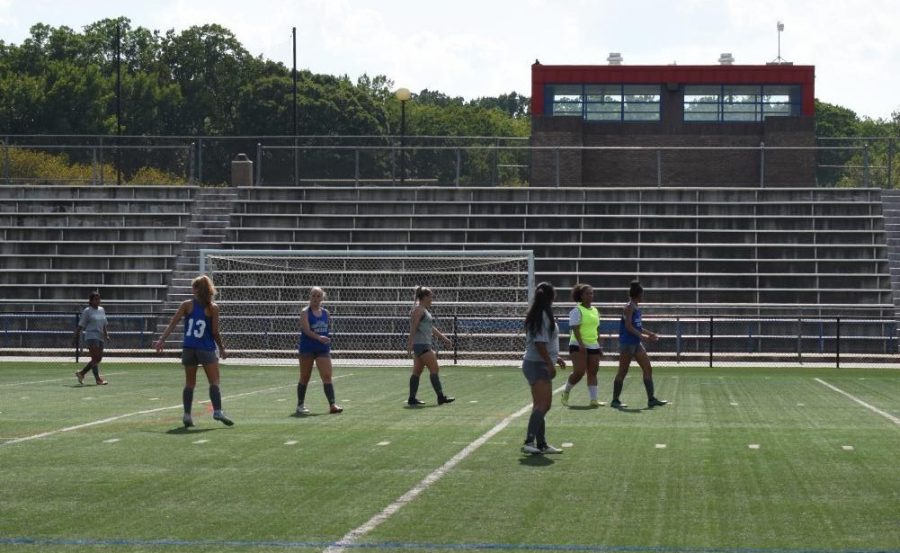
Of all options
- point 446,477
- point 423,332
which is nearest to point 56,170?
point 423,332

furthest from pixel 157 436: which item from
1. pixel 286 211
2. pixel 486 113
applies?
pixel 486 113

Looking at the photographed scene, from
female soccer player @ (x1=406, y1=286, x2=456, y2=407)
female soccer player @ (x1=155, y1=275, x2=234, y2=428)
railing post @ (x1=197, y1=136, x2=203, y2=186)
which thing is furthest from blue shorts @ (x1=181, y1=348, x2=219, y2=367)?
railing post @ (x1=197, y1=136, x2=203, y2=186)

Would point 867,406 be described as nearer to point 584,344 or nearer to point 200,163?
point 584,344

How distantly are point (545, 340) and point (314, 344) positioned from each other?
559 cm

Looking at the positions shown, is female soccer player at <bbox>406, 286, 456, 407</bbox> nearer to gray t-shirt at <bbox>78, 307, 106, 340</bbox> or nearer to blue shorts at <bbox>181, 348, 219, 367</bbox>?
blue shorts at <bbox>181, 348, 219, 367</bbox>

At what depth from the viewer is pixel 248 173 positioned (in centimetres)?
4662

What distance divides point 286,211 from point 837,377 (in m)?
20.2

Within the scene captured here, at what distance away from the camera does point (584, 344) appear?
21.4m

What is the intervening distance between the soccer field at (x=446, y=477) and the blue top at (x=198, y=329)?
1027 mm

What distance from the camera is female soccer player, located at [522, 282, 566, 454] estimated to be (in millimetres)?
14594

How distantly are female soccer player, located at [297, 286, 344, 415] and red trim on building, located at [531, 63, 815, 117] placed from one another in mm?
36186

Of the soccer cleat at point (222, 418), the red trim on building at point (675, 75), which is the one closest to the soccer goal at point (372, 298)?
the red trim on building at point (675, 75)

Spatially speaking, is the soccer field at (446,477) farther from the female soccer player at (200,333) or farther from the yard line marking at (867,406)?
the female soccer player at (200,333)

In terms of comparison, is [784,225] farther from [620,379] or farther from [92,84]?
[92,84]
